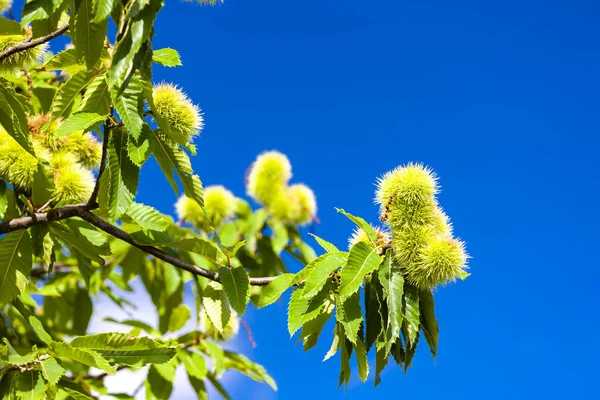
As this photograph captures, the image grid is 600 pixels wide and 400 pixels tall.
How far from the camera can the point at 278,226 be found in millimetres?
3500

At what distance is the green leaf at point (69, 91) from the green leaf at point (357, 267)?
785 millimetres

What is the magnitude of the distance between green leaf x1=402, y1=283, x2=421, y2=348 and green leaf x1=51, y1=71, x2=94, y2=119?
38.9 inches

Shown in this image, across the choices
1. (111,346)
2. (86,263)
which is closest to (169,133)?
(111,346)

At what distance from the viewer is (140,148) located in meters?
1.49

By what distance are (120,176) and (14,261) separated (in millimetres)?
521

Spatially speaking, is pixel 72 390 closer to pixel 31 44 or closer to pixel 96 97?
pixel 96 97

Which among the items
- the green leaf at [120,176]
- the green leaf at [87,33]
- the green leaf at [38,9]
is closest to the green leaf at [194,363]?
the green leaf at [120,176]

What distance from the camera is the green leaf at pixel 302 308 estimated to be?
1.71 meters

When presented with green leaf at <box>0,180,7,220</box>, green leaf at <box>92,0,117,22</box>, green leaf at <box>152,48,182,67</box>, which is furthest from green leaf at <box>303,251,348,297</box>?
green leaf at <box>0,180,7,220</box>

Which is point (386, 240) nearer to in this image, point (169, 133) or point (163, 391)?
point (169, 133)

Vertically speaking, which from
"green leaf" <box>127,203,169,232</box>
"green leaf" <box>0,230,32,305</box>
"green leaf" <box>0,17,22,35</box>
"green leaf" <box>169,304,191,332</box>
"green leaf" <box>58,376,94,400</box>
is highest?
"green leaf" <box>169,304,191,332</box>

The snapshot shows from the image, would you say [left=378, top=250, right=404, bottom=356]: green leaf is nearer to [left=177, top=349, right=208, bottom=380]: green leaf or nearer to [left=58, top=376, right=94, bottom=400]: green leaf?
[left=58, top=376, right=94, bottom=400]: green leaf

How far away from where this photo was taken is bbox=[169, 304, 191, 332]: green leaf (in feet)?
10.1

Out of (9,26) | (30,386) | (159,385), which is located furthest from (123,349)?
(159,385)
